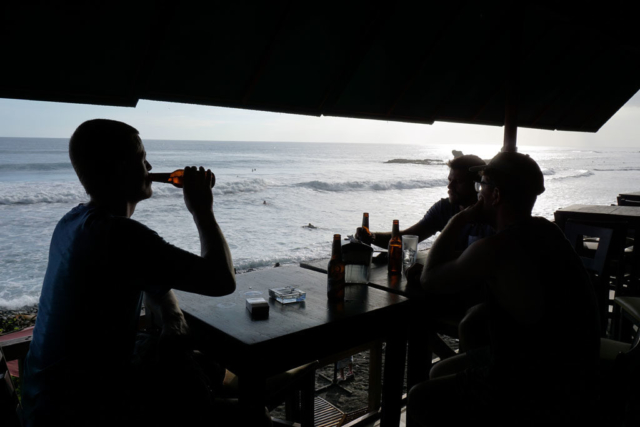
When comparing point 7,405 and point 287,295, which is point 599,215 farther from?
point 7,405

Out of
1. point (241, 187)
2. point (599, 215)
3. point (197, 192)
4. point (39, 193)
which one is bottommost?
point (39, 193)

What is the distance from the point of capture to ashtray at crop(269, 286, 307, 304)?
75.5 inches

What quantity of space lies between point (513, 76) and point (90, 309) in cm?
441

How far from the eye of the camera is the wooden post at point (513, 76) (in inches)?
166

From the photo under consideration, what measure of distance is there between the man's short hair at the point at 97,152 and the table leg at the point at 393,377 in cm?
135

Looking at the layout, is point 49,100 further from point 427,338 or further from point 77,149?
point 427,338

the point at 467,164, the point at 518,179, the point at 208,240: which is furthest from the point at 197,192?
the point at 467,164

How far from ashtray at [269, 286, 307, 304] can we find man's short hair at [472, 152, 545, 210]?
94cm

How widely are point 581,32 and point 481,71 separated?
1355 mm

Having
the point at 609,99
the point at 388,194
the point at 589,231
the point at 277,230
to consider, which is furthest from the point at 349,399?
the point at 388,194

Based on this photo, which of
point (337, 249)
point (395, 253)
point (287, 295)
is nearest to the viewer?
point (287, 295)

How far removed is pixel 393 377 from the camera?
2119 mm

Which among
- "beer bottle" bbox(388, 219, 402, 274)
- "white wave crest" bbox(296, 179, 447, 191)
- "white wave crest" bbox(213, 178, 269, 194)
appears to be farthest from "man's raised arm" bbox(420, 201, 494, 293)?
"white wave crest" bbox(296, 179, 447, 191)

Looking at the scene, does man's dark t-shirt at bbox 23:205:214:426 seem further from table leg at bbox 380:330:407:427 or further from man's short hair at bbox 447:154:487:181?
man's short hair at bbox 447:154:487:181
